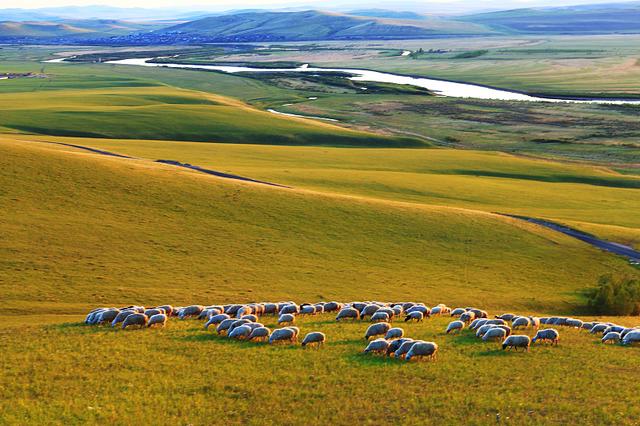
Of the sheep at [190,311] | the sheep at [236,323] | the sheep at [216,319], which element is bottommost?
the sheep at [190,311]

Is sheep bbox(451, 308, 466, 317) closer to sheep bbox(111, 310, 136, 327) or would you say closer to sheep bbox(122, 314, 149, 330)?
sheep bbox(122, 314, 149, 330)

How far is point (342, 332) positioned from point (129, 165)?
34.9 metres

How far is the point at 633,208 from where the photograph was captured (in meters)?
63.7

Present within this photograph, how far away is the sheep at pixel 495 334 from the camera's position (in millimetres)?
26281

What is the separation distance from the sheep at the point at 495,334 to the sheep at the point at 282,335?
7.69 meters

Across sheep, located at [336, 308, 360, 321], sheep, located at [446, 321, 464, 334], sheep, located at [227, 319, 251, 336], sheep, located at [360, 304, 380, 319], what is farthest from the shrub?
sheep, located at [227, 319, 251, 336]

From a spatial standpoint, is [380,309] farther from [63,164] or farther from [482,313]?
[63,164]

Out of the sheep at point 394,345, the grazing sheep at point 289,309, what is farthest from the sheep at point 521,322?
the grazing sheep at point 289,309

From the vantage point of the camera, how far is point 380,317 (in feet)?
98.2

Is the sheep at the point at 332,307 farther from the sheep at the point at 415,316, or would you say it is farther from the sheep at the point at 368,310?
the sheep at the point at 415,316

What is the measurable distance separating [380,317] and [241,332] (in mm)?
6888

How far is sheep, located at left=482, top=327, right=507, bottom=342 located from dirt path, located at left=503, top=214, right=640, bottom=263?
2501 cm

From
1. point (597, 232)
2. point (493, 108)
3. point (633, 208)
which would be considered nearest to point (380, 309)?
point (597, 232)

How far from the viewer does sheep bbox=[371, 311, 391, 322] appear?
2978 centimetres
